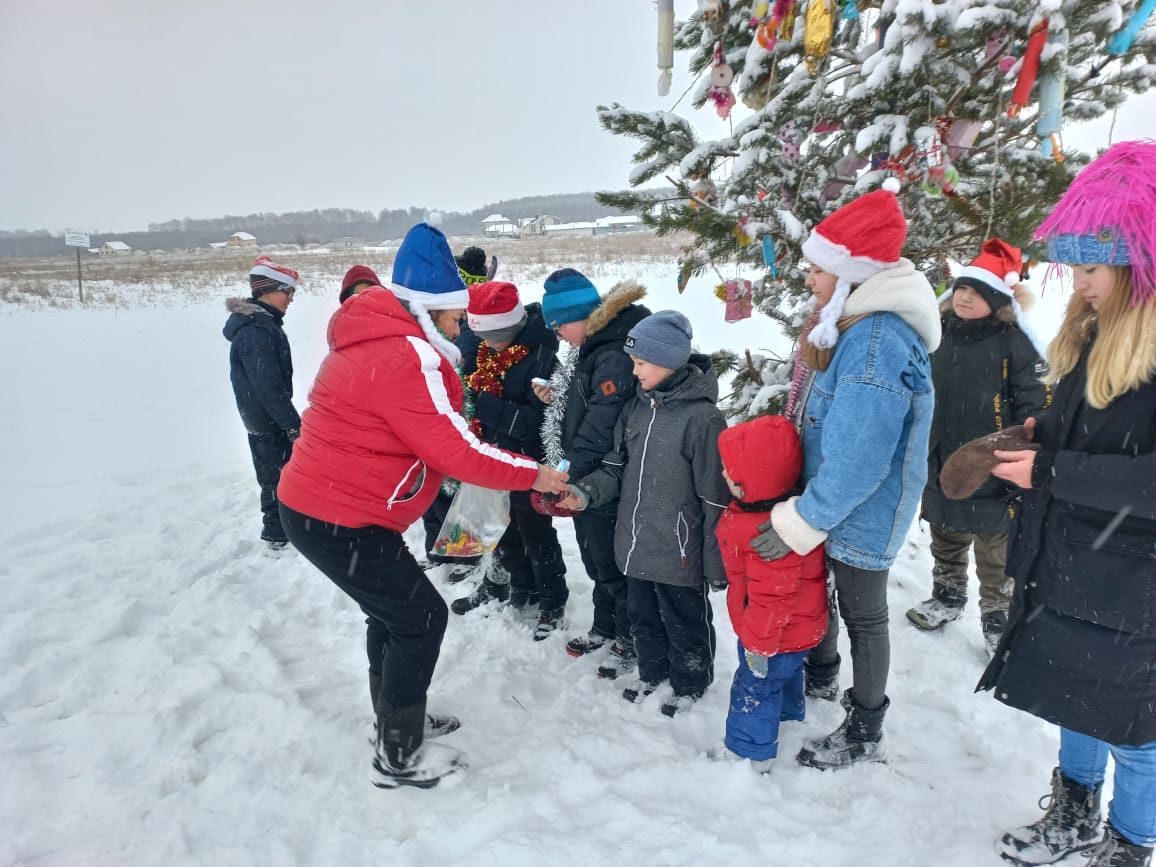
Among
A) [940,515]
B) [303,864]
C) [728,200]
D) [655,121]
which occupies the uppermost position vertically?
[655,121]

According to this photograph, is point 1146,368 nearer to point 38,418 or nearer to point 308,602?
point 308,602

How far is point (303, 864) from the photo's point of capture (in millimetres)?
2283

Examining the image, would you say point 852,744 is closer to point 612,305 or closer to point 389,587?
point 389,587

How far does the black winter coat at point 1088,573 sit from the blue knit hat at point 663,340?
1288 millimetres

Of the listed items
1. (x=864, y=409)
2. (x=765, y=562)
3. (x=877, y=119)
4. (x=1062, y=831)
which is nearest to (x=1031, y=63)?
(x=877, y=119)

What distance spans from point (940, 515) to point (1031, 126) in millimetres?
2154

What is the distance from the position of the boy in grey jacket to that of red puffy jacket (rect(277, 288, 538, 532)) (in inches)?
29.1

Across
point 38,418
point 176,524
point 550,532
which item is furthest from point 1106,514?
point 38,418

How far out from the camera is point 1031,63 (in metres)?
2.59

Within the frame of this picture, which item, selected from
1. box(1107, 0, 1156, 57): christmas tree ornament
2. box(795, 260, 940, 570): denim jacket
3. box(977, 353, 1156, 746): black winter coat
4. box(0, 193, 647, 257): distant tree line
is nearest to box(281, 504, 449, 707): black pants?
box(795, 260, 940, 570): denim jacket

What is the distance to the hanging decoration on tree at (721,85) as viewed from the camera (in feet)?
10.8

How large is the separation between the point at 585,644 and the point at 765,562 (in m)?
1.53

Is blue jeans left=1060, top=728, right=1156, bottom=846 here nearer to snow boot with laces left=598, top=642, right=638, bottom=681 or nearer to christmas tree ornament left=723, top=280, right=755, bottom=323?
snow boot with laces left=598, top=642, right=638, bottom=681

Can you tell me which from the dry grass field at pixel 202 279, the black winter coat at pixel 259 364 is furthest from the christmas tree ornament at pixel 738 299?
the dry grass field at pixel 202 279
